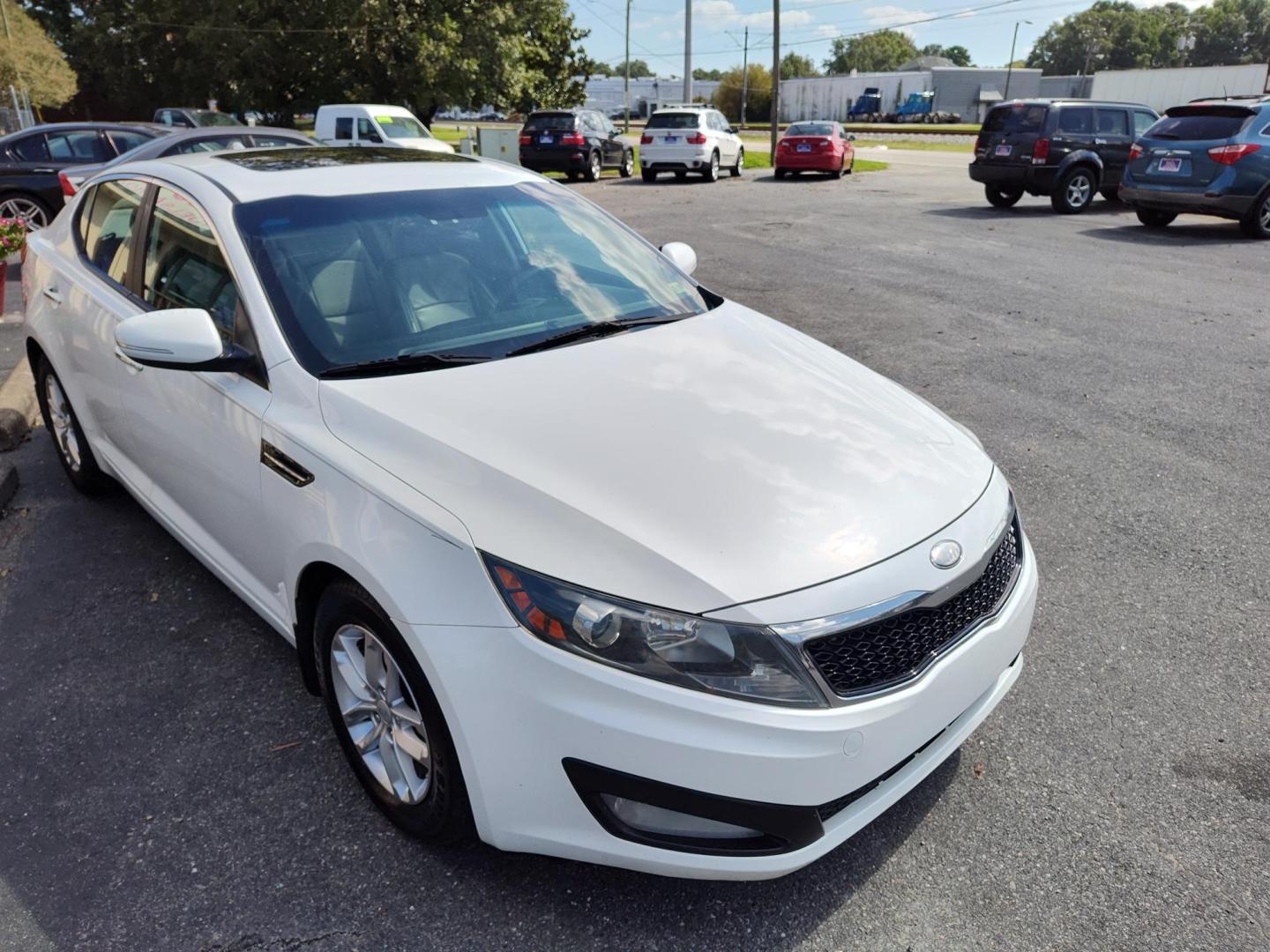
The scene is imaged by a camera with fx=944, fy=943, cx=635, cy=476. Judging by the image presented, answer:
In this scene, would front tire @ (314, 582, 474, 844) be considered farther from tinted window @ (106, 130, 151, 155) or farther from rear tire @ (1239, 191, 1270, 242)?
rear tire @ (1239, 191, 1270, 242)

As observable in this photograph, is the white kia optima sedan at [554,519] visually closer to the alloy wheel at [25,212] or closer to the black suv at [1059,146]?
the alloy wheel at [25,212]

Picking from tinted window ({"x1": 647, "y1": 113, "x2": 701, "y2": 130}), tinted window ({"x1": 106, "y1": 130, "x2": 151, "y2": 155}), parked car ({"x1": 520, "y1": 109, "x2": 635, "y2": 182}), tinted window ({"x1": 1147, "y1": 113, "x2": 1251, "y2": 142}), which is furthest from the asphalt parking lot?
parked car ({"x1": 520, "y1": 109, "x2": 635, "y2": 182})

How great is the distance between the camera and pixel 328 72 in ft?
114

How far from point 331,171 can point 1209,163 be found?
13.0 meters

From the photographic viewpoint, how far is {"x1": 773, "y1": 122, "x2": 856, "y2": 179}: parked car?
22703 millimetres

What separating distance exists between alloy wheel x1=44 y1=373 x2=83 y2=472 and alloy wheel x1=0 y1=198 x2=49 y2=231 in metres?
8.98

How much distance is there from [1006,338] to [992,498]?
5475mm

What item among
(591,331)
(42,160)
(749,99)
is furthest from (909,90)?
(591,331)

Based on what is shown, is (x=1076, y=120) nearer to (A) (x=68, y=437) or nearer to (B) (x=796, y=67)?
(A) (x=68, y=437)

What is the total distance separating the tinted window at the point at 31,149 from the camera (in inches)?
475

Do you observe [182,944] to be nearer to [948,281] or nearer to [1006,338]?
[1006,338]

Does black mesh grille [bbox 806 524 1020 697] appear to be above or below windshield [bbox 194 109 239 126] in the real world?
below

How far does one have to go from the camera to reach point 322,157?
3.64m

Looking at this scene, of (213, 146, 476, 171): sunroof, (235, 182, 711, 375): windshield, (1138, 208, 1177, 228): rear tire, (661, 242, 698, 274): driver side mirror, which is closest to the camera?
(235, 182, 711, 375): windshield
